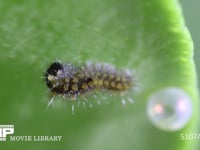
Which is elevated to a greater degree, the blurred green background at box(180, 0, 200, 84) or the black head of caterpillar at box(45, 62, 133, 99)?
the blurred green background at box(180, 0, 200, 84)

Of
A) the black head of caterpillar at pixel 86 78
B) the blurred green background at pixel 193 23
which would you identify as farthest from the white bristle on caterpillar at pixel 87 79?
the blurred green background at pixel 193 23

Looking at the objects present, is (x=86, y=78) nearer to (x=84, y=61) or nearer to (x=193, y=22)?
(x=84, y=61)

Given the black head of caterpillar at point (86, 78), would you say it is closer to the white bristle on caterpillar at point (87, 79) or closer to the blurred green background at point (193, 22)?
the white bristle on caterpillar at point (87, 79)

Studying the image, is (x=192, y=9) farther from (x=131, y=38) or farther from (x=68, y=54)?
(x=68, y=54)

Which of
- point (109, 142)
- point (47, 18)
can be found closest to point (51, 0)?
point (47, 18)

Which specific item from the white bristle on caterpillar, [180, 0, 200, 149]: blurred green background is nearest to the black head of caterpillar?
the white bristle on caterpillar

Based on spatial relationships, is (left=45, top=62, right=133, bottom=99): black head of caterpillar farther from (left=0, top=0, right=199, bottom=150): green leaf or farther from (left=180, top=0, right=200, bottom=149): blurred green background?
(left=180, top=0, right=200, bottom=149): blurred green background
